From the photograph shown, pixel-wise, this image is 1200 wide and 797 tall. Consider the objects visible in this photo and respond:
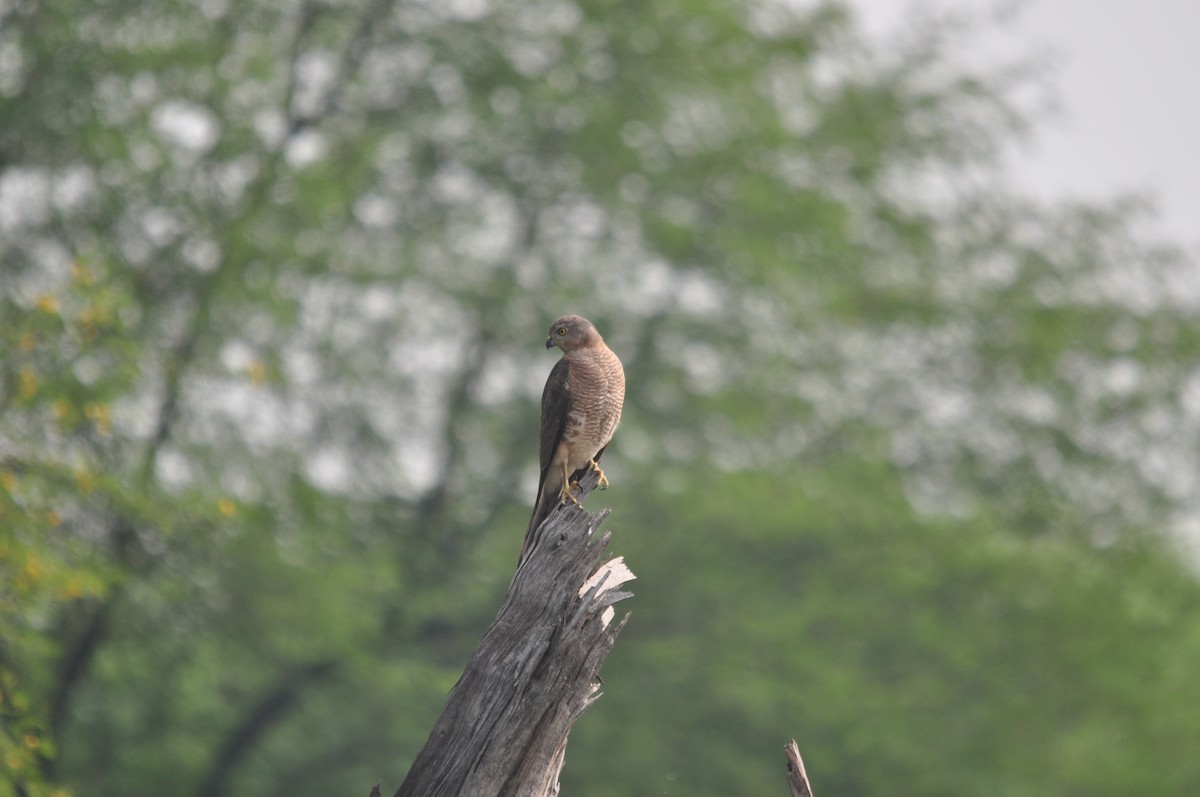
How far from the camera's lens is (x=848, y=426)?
59.6 ft

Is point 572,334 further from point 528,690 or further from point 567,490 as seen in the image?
point 528,690

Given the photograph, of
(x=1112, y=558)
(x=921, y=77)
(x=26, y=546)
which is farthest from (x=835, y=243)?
(x=26, y=546)

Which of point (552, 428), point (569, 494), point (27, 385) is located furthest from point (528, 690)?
point (27, 385)

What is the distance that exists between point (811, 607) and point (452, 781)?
35.7 feet

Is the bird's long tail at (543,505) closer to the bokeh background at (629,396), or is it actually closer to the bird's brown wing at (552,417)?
the bird's brown wing at (552,417)

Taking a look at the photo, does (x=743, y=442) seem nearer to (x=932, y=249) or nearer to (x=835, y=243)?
(x=835, y=243)

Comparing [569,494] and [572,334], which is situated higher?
[572,334]

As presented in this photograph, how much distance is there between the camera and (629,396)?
17516 mm

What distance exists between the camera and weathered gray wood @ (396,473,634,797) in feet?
15.4

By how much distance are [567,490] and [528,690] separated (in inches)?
66.2

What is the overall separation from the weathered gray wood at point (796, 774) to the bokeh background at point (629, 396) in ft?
23.2

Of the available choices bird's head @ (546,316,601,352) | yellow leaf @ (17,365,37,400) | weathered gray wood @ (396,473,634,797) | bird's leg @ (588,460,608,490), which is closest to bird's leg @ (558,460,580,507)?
bird's leg @ (588,460,608,490)

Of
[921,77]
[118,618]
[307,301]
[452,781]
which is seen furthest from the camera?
[921,77]

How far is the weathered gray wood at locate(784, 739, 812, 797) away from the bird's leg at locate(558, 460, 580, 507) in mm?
1530
